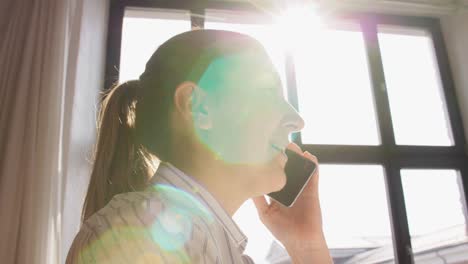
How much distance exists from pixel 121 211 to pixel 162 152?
0.12m

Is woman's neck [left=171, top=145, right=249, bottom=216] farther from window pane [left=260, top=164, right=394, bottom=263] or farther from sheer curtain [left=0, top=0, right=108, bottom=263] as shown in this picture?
window pane [left=260, top=164, right=394, bottom=263]

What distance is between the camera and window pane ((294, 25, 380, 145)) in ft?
6.52

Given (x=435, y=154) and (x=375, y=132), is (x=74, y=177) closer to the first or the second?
(x=375, y=132)

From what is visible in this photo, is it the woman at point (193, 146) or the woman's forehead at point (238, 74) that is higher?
the woman's forehead at point (238, 74)

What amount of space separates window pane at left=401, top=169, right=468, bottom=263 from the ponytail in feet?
5.64

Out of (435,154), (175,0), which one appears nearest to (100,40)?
(175,0)

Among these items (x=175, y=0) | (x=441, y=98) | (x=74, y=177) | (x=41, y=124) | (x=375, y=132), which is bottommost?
(x=74, y=177)

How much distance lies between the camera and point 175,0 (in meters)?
2.08

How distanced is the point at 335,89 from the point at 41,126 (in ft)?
5.07

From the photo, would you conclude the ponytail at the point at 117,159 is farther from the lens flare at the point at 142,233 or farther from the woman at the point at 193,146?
the lens flare at the point at 142,233

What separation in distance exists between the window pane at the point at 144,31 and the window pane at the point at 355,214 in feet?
3.47

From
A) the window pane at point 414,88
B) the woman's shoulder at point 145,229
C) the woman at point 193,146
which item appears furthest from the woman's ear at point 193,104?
the window pane at point 414,88

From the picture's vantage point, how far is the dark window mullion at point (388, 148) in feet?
5.97

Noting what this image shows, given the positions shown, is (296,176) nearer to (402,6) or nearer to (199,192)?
(199,192)
